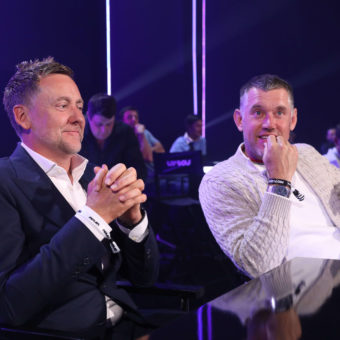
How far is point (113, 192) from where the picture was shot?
4.75 ft

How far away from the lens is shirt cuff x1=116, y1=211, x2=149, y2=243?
66.5 inches

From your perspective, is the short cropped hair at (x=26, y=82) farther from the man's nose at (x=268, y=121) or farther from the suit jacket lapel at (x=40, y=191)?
the man's nose at (x=268, y=121)

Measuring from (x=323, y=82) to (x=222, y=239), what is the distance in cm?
635

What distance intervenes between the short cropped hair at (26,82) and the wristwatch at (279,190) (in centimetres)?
89

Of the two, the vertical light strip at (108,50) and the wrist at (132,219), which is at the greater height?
the vertical light strip at (108,50)

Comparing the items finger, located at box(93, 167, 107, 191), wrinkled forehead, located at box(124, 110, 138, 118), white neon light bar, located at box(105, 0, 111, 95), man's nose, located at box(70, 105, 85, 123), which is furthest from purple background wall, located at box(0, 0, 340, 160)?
finger, located at box(93, 167, 107, 191)

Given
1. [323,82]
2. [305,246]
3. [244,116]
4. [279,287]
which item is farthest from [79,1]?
[279,287]

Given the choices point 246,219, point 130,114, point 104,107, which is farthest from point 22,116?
point 130,114

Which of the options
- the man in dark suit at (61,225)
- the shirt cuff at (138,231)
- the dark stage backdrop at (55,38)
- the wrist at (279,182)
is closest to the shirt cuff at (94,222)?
the man in dark suit at (61,225)

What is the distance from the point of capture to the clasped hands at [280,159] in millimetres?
1957

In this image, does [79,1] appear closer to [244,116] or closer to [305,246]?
[244,116]

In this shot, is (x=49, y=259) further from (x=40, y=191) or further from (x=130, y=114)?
(x=130, y=114)

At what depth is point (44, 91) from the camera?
166 centimetres

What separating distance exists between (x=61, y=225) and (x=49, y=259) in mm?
200
